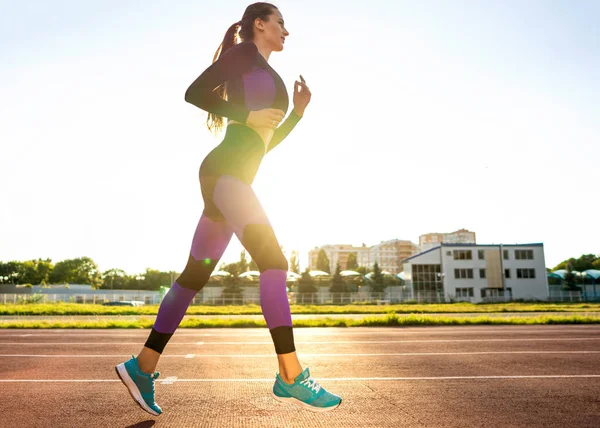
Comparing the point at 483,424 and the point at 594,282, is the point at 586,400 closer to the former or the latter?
the point at 483,424

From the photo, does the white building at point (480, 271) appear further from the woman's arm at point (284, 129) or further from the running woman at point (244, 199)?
the running woman at point (244, 199)

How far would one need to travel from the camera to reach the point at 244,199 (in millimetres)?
2039

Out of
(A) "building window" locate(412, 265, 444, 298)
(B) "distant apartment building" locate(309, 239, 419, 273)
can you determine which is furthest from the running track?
(B) "distant apartment building" locate(309, 239, 419, 273)

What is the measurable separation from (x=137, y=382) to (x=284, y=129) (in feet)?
5.08

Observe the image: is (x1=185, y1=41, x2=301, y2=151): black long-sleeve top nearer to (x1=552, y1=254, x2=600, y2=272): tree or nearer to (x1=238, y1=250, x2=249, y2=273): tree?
(x1=238, y1=250, x2=249, y2=273): tree

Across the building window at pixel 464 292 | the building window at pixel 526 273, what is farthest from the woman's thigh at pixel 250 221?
the building window at pixel 526 273

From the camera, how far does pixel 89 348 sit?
26.2 ft

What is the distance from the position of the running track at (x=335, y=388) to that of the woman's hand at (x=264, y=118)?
191 cm

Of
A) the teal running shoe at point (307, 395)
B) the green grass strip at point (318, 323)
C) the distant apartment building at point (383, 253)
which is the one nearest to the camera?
the teal running shoe at point (307, 395)

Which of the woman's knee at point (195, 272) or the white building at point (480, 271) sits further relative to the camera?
the white building at point (480, 271)

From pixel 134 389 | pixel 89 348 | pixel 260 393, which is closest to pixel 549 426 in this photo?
pixel 260 393

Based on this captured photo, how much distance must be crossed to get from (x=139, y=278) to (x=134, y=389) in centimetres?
11039

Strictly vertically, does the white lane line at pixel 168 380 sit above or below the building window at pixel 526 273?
below

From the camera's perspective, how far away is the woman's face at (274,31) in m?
2.42
